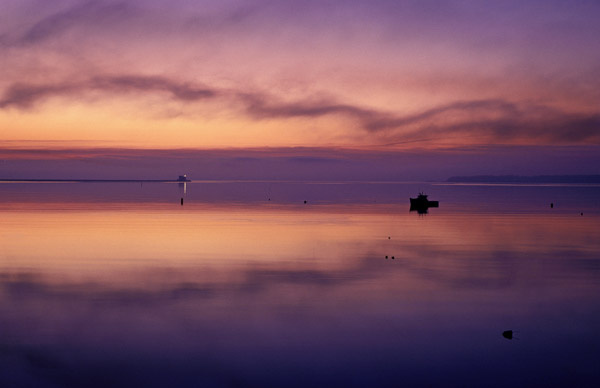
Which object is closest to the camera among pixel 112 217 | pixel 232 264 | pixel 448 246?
pixel 232 264

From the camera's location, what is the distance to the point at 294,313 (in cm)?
2405

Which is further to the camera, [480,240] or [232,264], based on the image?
[480,240]

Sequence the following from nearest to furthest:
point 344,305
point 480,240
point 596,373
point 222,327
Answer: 1. point 596,373
2. point 222,327
3. point 344,305
4. point 480,240

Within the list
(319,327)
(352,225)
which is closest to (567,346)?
(319,327)

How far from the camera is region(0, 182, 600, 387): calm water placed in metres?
17.2

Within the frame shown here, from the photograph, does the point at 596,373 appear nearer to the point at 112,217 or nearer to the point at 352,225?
the point at 352,225

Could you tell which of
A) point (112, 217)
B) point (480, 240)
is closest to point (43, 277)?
point (480, 240)

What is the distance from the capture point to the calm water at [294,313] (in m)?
17.2

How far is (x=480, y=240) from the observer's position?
5194cm

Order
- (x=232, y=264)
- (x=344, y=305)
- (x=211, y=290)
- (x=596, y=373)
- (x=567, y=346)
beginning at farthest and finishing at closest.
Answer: (x=232, y=264) → (x=211, y=290) → (x=344, y=305) → (x=567, y=346) → (x=596, y=373)

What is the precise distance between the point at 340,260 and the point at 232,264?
7.46 metres

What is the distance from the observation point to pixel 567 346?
778 inches

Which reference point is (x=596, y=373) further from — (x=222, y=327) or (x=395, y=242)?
(x=395, y=242)

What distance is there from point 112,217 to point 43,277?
42379 mm
